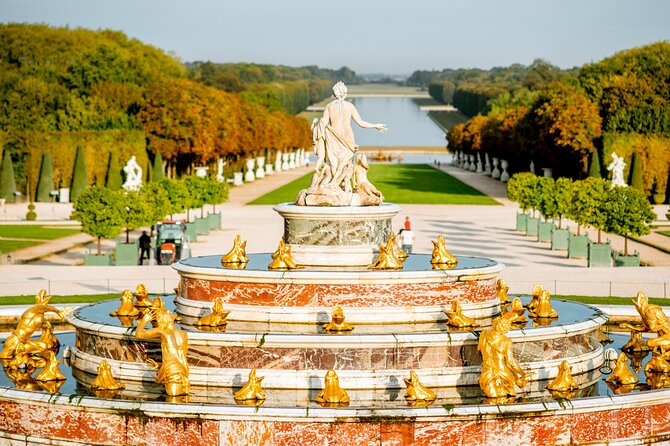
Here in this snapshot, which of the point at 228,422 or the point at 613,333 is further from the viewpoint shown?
the point at 613,333

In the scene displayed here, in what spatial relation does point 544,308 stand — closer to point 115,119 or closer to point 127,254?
point 127,254

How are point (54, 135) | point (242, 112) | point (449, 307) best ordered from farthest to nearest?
point (242, 112), point (54, 135), point (449, 307)

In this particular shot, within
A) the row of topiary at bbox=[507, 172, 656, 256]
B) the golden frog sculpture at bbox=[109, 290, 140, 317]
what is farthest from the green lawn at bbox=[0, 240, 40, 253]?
the golden frog sculpture at bbox=[109, 290, 140, 317]

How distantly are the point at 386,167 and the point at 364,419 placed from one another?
341 ft

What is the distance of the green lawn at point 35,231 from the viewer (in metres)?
52.2

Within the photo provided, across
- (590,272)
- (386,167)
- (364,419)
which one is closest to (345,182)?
(364,419)

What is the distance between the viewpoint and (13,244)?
4812cm

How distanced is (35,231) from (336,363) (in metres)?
37.3

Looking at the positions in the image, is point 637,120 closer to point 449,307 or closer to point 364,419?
point 449,307

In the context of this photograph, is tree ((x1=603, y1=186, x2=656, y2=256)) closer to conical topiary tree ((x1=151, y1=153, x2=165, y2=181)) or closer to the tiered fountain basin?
the tiered fountain basin

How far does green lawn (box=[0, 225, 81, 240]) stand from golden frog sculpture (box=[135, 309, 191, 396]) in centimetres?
3302

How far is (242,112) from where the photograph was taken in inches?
4072

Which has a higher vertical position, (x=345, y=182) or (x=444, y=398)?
(x=345, y=182)

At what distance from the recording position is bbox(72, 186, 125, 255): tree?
140 ft
